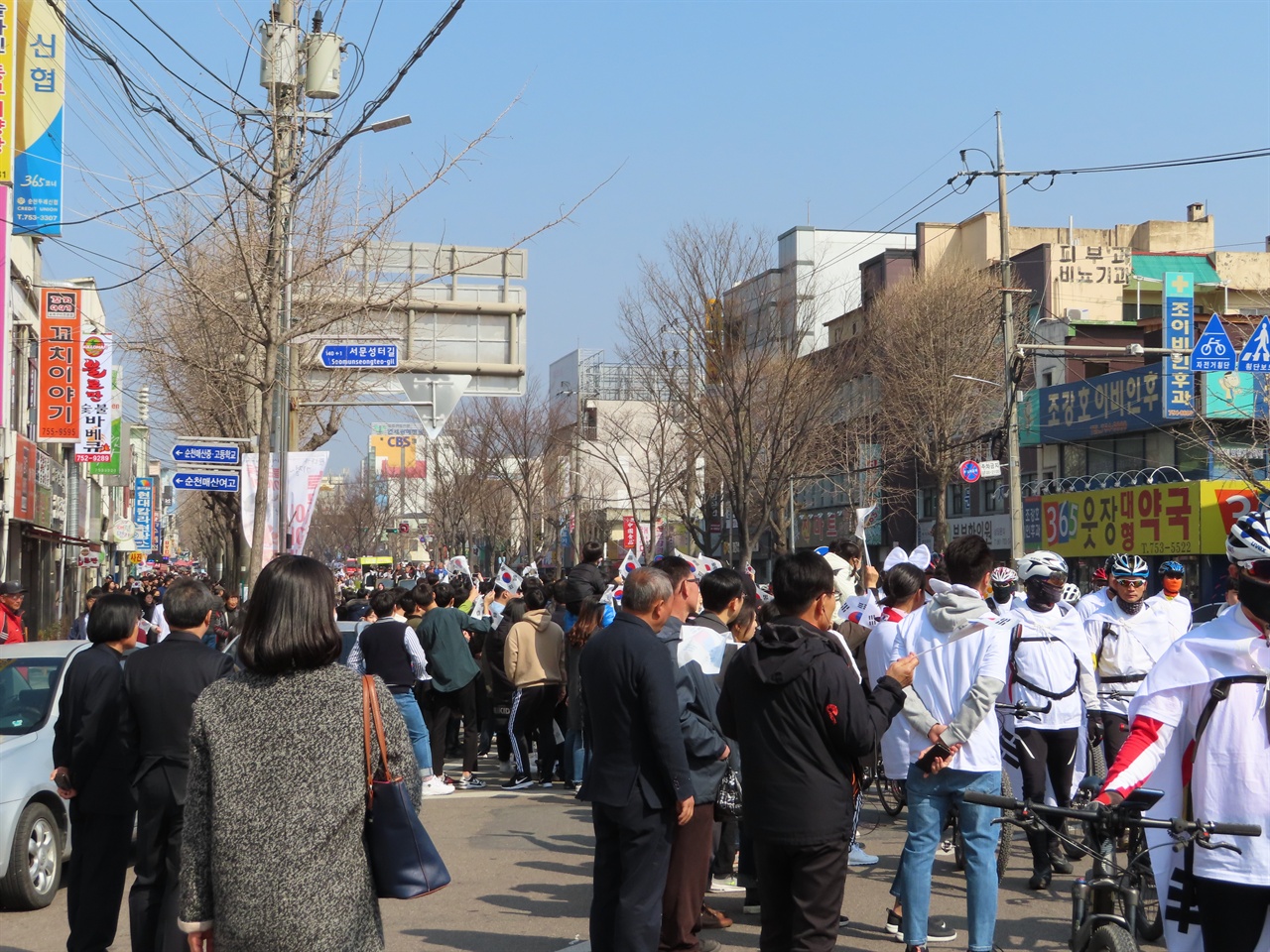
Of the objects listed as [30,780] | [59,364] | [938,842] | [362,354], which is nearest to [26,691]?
[30,780]

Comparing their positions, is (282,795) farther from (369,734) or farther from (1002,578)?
(1002,578)

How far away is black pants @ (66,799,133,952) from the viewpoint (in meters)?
6.20

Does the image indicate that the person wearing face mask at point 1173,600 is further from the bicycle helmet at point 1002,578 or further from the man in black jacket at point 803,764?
the man in black jacket at point 803,764

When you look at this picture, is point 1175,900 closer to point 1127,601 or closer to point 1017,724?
point 1017,724

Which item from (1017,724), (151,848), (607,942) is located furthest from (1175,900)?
(1017,724)

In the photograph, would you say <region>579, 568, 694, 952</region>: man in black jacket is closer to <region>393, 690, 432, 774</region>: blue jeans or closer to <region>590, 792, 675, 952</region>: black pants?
<region>590, 792, 675, 952</region>: black pants

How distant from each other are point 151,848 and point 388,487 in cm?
8973

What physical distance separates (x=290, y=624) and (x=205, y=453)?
13.0 m

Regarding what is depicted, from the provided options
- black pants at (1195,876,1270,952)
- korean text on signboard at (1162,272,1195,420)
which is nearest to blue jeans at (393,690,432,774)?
black pants at (1195,876,1270,952)

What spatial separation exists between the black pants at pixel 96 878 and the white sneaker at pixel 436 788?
647cm

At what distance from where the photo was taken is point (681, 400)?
30.8 meters

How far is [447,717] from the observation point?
13516mm

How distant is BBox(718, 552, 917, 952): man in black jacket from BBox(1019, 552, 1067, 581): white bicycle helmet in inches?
138

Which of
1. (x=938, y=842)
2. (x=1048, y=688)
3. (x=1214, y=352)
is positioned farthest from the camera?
(x=1214, y=352)
